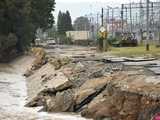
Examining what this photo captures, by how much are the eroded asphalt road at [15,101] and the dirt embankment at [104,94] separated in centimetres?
81

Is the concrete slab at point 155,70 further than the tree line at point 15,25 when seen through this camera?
No

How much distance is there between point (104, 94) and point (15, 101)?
7.96 metres

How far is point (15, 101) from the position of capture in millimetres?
29594

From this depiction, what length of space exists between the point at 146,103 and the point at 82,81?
9243 millimetres

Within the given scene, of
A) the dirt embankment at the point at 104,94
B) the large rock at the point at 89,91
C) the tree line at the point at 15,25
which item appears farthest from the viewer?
the tree line at the point at 15,25

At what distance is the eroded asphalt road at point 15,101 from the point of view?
23.1m

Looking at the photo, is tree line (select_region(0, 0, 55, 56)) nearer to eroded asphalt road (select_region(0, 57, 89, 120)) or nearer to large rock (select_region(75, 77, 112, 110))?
eroded asphalt road (select_region(0, 57, 89, 120))

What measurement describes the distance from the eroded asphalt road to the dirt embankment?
2.65 ft

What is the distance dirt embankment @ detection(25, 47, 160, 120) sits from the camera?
20.0 m

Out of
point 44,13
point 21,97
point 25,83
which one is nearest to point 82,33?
point 44,13

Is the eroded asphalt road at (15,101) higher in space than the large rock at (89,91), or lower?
lower

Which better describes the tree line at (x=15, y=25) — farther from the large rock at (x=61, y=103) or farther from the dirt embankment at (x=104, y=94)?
the large rock at (x=61, y=103)

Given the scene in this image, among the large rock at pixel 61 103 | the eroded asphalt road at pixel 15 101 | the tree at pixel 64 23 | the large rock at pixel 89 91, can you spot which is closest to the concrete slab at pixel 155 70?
the large rock at pixel 89 91

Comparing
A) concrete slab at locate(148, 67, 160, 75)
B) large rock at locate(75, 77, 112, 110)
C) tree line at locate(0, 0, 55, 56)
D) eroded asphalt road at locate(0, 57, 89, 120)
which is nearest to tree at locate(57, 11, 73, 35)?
tree line at locate(0, 0, 55, 56)
